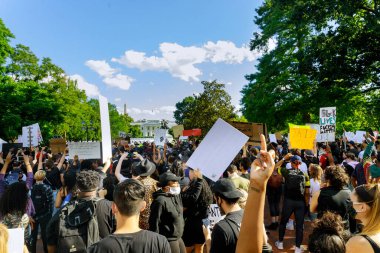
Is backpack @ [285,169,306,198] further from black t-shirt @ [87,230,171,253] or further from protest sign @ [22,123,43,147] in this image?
protest sign @ [22,123,43,147]

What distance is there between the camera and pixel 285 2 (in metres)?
20.6

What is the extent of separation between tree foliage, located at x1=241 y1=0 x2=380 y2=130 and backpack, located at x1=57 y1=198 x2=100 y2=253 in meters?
18.1

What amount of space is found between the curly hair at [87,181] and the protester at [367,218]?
2.53 meters

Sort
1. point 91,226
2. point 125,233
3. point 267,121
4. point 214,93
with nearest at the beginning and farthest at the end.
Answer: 1. point 125,233
2. point 91,226
3. point 267,121
4. point 214,93

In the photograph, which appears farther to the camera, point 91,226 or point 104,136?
point 104,136

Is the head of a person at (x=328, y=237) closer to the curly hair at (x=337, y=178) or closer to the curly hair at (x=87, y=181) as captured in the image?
the curly hair at (x=337, y=178)

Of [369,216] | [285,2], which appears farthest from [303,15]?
[369,216]

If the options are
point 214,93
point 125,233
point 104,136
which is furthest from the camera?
point 214,93

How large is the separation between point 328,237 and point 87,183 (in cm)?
246

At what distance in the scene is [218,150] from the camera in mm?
3646

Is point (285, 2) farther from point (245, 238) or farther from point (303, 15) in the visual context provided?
point (245, 238)

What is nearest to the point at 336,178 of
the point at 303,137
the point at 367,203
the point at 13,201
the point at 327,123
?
the point at 367,203

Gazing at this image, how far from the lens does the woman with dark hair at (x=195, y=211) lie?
502 cm

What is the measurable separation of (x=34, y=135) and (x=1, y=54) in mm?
20283
